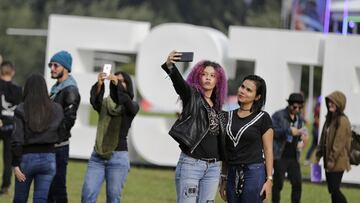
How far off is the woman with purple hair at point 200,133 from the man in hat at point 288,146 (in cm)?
503

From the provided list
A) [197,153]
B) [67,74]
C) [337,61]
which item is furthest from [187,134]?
[337,61]

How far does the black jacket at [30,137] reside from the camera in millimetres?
10078

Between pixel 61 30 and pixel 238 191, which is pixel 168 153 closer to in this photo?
pixel 61 30

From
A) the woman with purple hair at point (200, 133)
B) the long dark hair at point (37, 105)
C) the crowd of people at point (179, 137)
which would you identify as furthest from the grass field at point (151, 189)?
the woman with purple hair at point (200, 133)

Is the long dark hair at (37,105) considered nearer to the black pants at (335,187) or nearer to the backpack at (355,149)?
the black pants at (335,187)

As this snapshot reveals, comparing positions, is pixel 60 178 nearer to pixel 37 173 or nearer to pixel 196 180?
pixel 37 173

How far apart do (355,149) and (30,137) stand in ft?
17.7

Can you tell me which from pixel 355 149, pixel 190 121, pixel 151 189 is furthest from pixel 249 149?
pixel 151 189

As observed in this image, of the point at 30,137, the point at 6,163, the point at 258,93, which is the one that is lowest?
the point at 6,163

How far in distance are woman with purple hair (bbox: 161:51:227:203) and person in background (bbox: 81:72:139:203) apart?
1842 mm

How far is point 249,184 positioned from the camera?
9430 mm

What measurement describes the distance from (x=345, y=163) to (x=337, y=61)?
18.8 feet

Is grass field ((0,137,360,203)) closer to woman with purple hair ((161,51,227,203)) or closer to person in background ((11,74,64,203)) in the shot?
person in background ((11,74,64,203))

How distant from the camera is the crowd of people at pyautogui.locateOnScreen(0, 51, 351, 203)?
922 cm
